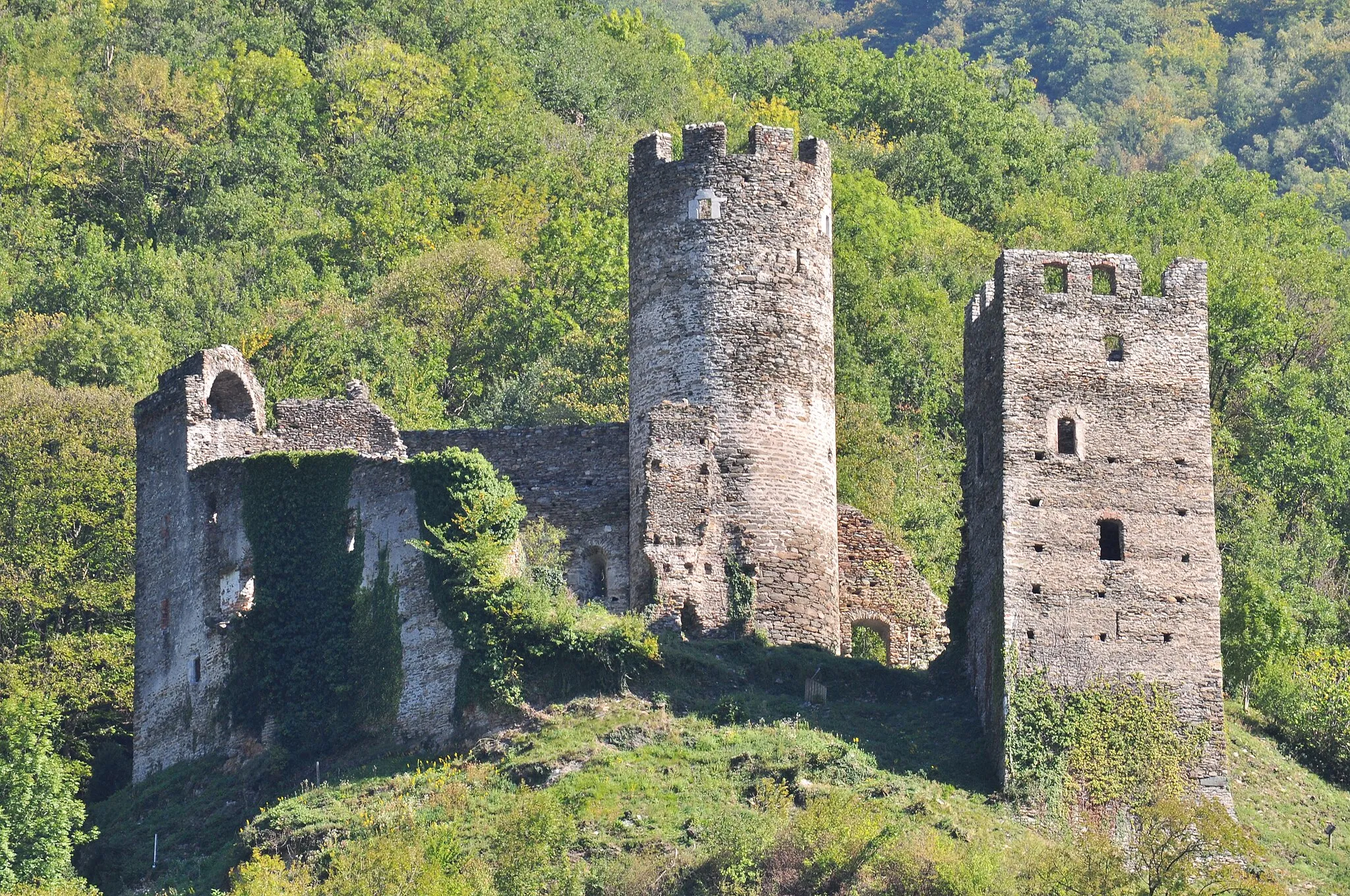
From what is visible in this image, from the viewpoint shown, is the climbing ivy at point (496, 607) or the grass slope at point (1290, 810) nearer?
the grass slope at point (1290, 810)

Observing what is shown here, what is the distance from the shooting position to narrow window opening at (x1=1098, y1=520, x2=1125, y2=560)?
130 feet

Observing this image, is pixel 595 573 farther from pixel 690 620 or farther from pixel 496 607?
pixel 496 607

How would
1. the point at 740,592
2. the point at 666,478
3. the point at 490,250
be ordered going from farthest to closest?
the point at 490,250 < the point at 666,478 < the point at 740,592

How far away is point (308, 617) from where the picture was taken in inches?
1742

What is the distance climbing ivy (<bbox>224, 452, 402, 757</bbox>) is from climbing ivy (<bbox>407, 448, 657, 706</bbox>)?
1699mm

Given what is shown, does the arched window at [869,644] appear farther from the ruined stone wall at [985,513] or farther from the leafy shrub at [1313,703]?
the leafy shrub at [1313,703]

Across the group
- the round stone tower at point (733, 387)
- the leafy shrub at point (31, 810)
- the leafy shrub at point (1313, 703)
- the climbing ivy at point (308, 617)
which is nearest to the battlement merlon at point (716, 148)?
the round stone tower at point (733, 387)

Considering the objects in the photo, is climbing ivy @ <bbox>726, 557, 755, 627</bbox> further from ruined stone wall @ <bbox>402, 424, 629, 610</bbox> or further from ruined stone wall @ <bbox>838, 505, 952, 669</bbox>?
ruined stone wall @ <bbox>838, 505, 952, 669</bbox>

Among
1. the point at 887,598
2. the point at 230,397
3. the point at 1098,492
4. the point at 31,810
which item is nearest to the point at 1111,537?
the point at 1098,492

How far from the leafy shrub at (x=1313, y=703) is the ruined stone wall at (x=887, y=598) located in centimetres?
541

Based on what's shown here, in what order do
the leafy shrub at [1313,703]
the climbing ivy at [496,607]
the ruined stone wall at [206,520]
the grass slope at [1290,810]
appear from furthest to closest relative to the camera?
the ruined stone wall at [206,520] → the leafy shrub at [1313,703] → the climbing ivy at [496,607] → the grass slope at [1290,810]

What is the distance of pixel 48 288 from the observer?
68.9 m

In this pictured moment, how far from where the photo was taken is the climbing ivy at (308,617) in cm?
4309

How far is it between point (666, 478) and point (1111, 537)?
7203mm
